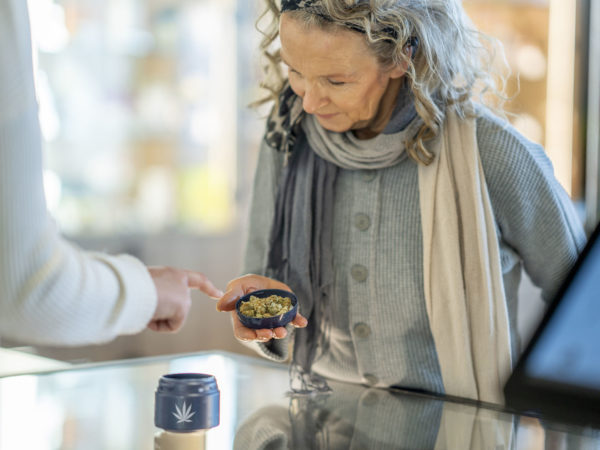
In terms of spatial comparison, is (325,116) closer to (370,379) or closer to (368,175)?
(368,175)

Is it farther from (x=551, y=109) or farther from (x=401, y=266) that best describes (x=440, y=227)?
(x=551, y=109)

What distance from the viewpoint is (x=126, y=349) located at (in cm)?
319

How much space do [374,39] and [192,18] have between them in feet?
7.99

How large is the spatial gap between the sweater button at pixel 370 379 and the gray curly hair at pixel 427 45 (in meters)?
0.42

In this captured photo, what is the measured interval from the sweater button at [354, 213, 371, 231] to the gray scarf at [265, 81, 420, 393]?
2.4 inches

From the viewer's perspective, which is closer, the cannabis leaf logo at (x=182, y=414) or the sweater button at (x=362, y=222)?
the cannabis leaf logo at (x=182, y=414)

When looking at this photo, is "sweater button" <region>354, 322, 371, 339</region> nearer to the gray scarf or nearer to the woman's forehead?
the gray scarf

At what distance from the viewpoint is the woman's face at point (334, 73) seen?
4.27ft

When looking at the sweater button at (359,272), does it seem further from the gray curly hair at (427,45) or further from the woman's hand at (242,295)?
the gray curly hair at (427,45)

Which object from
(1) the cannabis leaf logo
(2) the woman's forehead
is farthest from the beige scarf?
(1) the cannabis leaf logo

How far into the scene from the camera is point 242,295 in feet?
4.38

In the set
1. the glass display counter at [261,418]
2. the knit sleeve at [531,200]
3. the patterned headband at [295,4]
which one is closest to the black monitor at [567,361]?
the glass display counter at [261,418]

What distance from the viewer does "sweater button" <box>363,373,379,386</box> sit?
4.70 ft

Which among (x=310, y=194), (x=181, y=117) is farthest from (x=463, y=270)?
(x=181, y=117)
